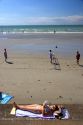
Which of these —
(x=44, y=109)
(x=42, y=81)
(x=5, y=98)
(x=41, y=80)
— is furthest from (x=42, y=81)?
(x=44, y=109)

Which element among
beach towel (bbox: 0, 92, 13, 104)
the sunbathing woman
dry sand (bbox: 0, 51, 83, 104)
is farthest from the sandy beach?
the sunbathing woman

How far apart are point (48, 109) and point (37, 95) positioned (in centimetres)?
400

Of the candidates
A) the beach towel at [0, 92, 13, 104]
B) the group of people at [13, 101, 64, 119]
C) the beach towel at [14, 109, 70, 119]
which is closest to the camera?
the beach towel at [14, 109, 70, 119]

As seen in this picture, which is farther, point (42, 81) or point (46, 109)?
point (42, 81)

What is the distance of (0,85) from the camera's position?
1645 cm

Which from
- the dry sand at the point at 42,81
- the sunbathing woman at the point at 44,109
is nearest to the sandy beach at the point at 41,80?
the dry sand at the point at 42,81

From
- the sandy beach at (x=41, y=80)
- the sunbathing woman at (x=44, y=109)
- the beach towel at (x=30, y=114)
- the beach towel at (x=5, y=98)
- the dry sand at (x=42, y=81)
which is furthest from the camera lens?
the sandy beach at (x=41, y=80)

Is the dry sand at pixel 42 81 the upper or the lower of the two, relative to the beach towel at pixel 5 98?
lower

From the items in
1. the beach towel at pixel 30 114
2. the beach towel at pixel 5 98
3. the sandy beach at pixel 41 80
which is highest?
the beach towel at pixel 30 114

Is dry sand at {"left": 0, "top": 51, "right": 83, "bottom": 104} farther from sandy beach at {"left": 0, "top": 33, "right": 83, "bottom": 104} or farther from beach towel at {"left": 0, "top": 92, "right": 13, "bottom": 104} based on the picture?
beach towel at {"left": 0, "top": 92, "right": 13, "bottom": 104}

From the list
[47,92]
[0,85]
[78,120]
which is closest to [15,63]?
[0,85]

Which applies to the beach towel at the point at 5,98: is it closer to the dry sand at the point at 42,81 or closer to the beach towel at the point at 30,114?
the dry sand at the point at 42,81

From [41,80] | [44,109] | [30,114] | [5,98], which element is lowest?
[41,80]

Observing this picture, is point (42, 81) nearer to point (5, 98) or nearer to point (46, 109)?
point (5, 98)
